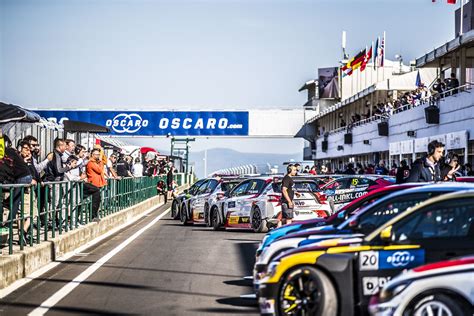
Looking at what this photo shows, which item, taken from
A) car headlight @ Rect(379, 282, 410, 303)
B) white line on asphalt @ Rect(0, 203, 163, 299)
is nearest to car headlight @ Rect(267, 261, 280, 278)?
car headlight @ Rect(379, 282, 410, 303)

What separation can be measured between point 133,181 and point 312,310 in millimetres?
24906

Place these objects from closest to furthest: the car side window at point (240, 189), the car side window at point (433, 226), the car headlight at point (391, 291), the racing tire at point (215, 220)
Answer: the car headlight at point (391, 291) < the car side window at point (433, 226) < the car side window at point (240, 189) < the racing tire at point (215, 220)

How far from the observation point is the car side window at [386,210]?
1013 cm

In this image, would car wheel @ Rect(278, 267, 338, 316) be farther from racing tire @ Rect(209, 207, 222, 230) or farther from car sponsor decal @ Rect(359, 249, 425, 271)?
racing tire @ Rect(209, 207, 222, 230)

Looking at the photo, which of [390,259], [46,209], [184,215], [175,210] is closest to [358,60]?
[175,210]

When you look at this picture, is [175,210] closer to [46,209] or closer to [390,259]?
[46,209]

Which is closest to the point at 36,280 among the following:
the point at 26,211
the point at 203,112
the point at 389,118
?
the point at 26,211

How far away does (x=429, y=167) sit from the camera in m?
16.0

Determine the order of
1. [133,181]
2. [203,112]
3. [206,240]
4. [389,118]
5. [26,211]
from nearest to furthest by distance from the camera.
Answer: [26,211]
[206,240]
[133,181]
[389,118]
[203,112]

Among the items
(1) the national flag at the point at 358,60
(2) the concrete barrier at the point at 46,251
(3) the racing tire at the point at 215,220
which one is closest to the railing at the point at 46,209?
(2) the concrete barrier at the point at 46,251

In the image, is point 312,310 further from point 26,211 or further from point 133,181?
point 133,181

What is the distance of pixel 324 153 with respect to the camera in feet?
244

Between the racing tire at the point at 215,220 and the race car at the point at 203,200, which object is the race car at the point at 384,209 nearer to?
the racing tire at the point at 215,220

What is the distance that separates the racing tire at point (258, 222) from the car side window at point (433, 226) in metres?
13.6
